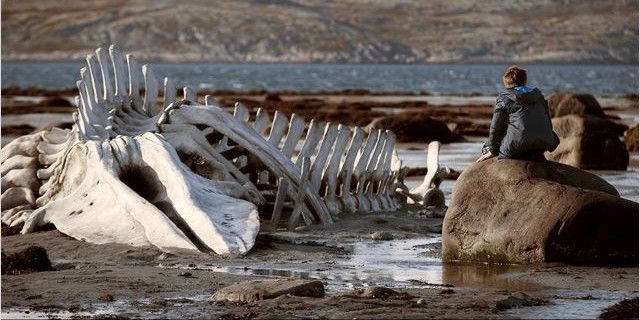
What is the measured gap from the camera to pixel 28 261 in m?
10.5

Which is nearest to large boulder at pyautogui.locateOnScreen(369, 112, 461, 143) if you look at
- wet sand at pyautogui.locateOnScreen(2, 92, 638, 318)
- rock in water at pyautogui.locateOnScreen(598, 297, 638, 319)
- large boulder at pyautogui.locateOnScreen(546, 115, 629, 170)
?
large boulder at pyautogui.locateOnScreen(546, 115, 629, 170)

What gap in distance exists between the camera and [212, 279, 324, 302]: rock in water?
898 centimetres

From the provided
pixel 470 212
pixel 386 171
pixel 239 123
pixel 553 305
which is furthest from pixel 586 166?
pixel 553 305

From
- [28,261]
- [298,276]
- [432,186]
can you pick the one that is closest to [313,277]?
[298,276]

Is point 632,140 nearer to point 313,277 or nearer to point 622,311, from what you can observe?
point 313,277

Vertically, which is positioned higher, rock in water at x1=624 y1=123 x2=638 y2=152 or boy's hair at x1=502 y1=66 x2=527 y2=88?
boy's hair at x1=502 y1=66 x2=527 y2=88

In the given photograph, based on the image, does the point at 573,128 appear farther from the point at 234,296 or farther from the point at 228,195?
the point at 234,296

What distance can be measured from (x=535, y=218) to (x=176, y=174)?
9.34 feet

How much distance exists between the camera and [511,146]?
37.6 ft

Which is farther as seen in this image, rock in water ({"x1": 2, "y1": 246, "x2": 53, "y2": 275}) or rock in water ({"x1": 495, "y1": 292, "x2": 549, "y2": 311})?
rock in water ({"x1": 2, "y1": 246, "x2": 53, "y2": 275})

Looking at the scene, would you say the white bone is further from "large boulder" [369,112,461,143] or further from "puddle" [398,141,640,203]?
"large boulder" [369,112,461,143]

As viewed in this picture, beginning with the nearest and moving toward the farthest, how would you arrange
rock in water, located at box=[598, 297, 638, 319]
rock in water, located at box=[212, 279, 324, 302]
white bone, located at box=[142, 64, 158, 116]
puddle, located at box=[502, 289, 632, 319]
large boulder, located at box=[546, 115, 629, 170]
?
rock in water, located at box=[598, 297, 638, 319], puddle, located at box=[502, 289, 632, 319], rock in water, located at box=[212, 279, 324, 302], white bone, located at box=[142, 64, 158, 116], large boulder, located at box=[546, 115, 629, 170]

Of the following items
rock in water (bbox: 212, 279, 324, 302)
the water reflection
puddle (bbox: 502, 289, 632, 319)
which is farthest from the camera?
the water reflection

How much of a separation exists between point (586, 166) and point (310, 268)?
43.5 ft
